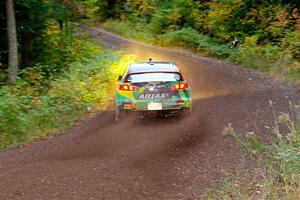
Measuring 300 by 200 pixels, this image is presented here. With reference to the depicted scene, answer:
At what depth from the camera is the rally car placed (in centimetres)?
1117

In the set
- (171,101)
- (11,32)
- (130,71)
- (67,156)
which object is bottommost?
(67,156)

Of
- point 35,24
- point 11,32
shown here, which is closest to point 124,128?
point 11,32

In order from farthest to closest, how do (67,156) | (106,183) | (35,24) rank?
(35,24), (67,156), (106,183)

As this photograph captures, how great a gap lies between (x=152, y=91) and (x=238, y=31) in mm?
15475

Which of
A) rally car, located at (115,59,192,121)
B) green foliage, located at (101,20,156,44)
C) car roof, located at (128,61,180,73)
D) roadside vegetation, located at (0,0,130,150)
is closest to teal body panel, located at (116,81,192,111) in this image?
rally car, located at (115,59,192,121)

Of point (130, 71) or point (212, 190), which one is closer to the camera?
point (212, 190)

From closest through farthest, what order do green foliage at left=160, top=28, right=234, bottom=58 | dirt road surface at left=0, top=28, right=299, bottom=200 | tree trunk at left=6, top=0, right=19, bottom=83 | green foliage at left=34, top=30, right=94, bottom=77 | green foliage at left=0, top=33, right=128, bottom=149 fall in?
1. dirt road surface at left=0, top=28, right=299, bottom=200
2. green foliage at left=0, top=33, right=128, bottom=149
3. tree trunk at left=6, top=0, right=19, bottom=83
4. green foliage at left=34, top=30, right=94, bottom=77
5. green foliage at left=160, top=28, right=234, bottom=58

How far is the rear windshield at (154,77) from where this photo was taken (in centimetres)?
1120

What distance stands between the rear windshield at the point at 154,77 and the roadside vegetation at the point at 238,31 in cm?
817

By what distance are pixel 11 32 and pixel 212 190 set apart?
13.5m

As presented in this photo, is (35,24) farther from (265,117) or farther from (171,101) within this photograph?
(265,117)

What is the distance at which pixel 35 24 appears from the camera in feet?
67.6

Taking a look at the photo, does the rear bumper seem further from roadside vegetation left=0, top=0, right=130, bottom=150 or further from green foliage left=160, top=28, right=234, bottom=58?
green foliage left=160, top=28, right=234, bottom=58

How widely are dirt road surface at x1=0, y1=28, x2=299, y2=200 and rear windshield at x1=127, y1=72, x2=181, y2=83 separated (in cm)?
124
